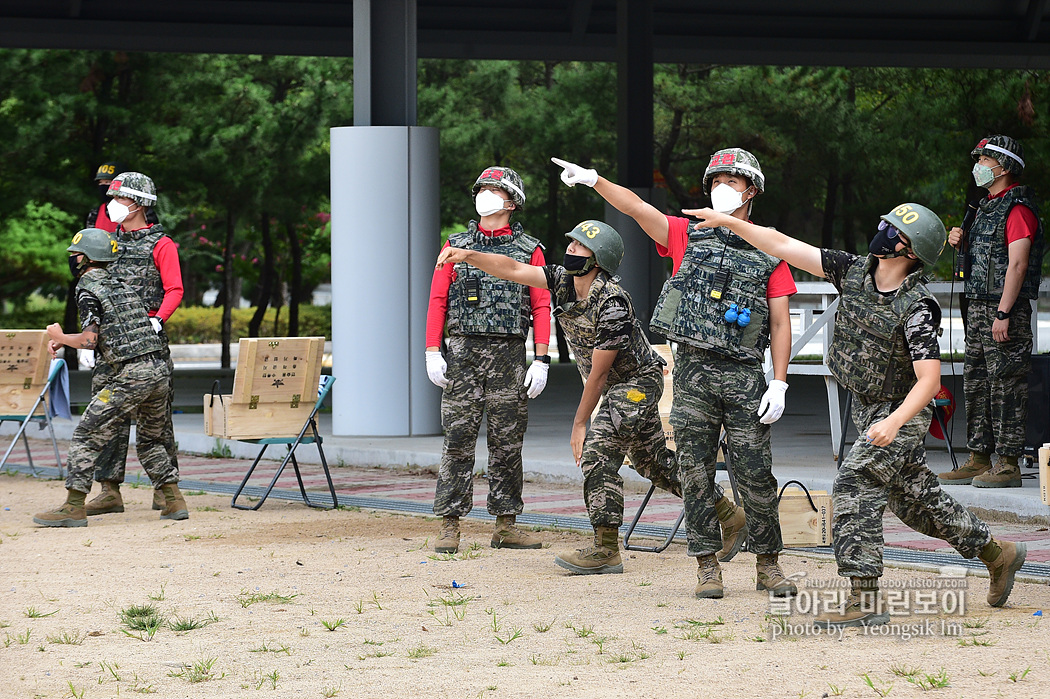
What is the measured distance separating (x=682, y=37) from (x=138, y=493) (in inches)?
602

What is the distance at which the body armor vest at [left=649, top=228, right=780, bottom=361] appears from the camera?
7.21m

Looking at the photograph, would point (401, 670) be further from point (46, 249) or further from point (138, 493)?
point (46, 249)

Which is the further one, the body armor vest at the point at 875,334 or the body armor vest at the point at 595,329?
the body armor vest at the point at 595,329

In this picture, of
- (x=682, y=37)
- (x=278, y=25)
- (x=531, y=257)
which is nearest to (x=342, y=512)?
(x=531, y=257)

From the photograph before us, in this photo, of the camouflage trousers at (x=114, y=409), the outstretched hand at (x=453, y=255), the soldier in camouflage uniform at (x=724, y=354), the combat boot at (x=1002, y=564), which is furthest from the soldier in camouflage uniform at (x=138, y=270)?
the combat boot at (x=1002, y=564)

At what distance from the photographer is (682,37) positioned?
24.9m

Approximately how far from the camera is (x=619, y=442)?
805 cm

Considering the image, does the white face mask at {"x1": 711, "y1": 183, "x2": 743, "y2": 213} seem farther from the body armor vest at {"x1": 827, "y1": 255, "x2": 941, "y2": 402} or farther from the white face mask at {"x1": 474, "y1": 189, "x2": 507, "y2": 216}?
the white face mask at {"x1": 474, "y1": 189, "x2": 507, "y2": 216}

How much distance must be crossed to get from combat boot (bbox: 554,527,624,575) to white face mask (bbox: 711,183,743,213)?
1.98 meters

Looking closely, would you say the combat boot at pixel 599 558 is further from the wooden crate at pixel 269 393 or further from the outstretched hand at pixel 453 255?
the wooden crate at pixel 269 393

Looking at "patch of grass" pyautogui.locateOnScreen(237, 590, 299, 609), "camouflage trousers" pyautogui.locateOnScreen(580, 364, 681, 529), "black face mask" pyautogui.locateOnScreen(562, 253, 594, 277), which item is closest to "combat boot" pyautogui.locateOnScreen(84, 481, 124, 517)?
"patch of grass" pyautogui.locateOnScreen(237, 590, 299, 609)

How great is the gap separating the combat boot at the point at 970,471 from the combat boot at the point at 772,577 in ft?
11.7

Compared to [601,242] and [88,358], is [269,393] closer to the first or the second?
[88,358]

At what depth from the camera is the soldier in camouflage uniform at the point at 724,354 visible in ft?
23.7
